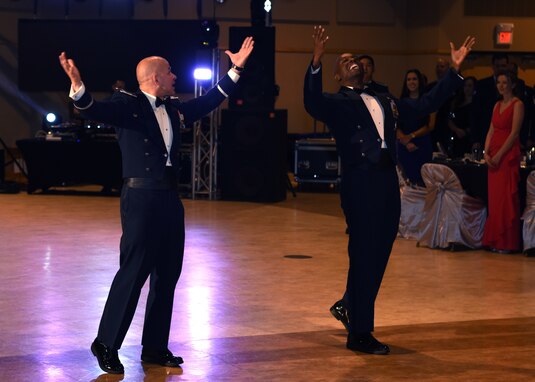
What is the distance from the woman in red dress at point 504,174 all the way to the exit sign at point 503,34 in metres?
8.37

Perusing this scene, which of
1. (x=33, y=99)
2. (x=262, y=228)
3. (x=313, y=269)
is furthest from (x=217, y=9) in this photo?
(x=313, y=269)

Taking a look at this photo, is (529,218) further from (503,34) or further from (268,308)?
(503,34)

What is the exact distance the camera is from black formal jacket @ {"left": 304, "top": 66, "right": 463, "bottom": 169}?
564cm

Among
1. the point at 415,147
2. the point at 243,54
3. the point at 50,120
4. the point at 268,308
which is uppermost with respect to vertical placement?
the point at 243,54

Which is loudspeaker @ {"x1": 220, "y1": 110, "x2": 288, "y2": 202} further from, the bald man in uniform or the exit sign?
the bald man in uniform

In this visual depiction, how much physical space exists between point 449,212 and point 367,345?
12.4ft

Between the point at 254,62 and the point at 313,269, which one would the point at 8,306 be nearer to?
the point at 313,269

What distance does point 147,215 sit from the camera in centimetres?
512

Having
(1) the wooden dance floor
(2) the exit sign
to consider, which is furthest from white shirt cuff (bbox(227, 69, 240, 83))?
(2) the exit sign

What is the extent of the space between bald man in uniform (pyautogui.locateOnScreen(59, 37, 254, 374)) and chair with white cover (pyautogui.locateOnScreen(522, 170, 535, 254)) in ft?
14.6

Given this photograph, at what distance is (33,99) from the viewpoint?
17203mm

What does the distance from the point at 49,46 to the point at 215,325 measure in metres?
10.3

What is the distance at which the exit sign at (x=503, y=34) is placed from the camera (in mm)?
17219

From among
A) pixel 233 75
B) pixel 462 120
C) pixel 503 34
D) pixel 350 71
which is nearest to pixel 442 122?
pixel 462 120
